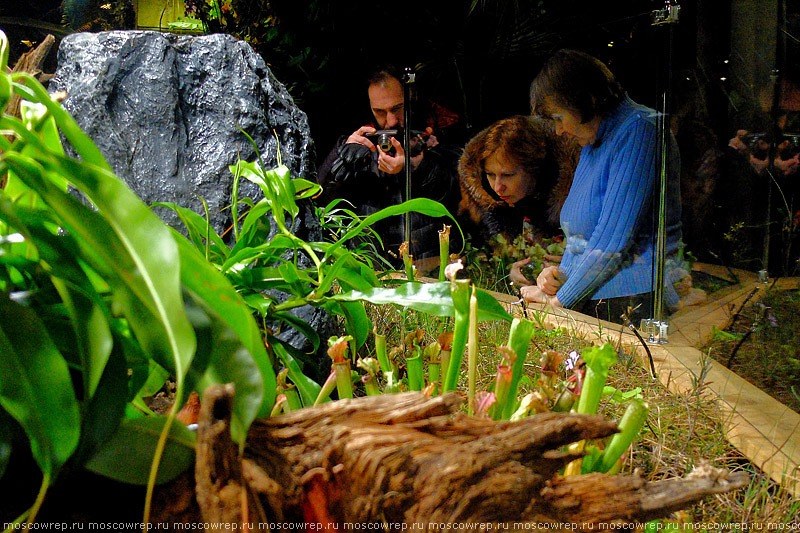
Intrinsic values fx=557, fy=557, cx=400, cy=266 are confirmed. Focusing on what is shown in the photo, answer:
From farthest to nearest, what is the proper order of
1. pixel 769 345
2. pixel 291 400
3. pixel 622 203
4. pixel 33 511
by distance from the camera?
pixel 622 203 → pixel 769 345 → pixel 291 400 → pixel 33 511

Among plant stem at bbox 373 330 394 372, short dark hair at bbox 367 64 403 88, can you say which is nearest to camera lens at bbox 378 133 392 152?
short dark hair at bbox 367 64 403 88

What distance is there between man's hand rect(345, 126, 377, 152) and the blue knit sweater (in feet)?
2.99

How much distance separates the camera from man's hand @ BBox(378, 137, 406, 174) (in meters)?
2.14

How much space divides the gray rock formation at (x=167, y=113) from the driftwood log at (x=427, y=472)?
0.82 metres

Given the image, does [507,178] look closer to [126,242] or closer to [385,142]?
[385,142]

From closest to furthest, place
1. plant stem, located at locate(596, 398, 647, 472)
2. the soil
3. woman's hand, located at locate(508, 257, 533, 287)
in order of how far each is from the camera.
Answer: plant stem, located at locate(596, 398, 647, 472)
the soil
woman's hand, located at locate(508, 257, 533, 287)

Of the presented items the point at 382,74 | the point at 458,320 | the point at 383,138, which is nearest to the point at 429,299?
the point at 458,320

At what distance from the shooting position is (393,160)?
216cm

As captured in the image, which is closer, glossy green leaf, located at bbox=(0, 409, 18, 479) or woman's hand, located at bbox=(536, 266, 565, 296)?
glossy green leaf, located at bbox=(0, 409, 18, 479)

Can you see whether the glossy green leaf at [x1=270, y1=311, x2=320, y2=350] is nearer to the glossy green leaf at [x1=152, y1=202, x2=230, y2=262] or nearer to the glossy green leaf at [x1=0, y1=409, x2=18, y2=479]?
the glossy green leaf at [x1=152, y1=202, x2=230, y2=262]

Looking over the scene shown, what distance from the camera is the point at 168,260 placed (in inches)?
12.2

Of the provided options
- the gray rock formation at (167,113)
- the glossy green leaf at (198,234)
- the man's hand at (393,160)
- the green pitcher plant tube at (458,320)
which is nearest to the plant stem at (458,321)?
the green pitcher plant tube at (458,320)

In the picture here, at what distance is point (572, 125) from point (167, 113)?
3.14ft

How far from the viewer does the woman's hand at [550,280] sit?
1.59 m
